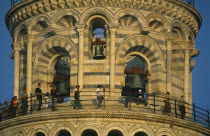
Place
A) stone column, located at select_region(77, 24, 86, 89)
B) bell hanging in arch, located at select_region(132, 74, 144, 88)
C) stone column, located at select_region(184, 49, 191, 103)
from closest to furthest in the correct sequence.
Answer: stone column, located at select_region(77, 24, 86, 89) → bell hanging in arch, located at select_region(132, 74, 144, 88) → stone column, located at select_region(184, 49, 191, 103)

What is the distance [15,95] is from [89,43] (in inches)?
222

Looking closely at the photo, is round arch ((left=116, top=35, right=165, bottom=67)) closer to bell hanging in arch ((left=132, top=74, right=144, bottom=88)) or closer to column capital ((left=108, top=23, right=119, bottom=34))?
column capital ((left=108, top=23, right=119, bottom=34))

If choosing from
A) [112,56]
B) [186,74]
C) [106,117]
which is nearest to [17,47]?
[112,56]

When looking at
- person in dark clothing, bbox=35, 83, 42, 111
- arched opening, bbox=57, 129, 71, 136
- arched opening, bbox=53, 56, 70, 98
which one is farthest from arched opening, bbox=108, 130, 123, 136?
arched opening, bbox=53, 56, 70, 98

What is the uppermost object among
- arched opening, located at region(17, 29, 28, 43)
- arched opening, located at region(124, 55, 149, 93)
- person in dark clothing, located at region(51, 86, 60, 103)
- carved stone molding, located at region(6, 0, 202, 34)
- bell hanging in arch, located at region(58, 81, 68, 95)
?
carved stone molding, located at region(6, 0, 202, 34)

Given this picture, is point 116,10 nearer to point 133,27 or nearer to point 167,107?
point 133,27

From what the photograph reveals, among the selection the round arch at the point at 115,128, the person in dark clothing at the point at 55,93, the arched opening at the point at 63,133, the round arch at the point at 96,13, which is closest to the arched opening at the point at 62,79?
the person in dark clothing at the point at 55,93

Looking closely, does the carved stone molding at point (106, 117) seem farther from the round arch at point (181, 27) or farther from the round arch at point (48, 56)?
the round arch at point (181, 27)

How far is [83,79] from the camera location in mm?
74500

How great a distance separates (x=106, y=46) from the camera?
75.6 meters

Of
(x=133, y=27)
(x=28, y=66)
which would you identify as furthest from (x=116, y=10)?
(x=28, y=66)

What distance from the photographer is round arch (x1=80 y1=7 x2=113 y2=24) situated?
2982 inches

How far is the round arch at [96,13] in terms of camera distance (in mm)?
75750

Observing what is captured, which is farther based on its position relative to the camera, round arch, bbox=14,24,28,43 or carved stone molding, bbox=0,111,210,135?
round arch, bbox=14,24,28,43
